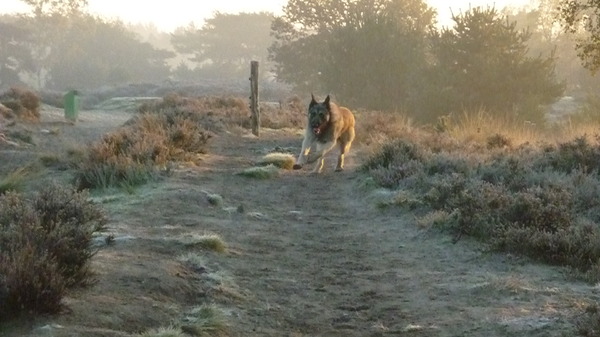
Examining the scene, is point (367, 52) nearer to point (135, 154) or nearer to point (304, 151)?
point (304, 151)

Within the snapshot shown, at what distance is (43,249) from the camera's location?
5.39 m

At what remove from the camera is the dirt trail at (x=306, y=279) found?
5.67 metres

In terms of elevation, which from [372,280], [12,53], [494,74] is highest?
[12,53]

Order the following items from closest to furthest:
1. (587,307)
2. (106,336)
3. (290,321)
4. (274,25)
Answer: (106,336) → (587,307) → (290,321) → (274,25)

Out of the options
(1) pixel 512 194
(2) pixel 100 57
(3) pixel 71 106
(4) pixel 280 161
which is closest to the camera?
(1) pixel 512 194

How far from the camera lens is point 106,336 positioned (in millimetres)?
4797

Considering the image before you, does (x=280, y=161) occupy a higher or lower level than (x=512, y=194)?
lower

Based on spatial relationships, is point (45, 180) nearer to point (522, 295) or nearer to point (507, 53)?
point (522, 295)

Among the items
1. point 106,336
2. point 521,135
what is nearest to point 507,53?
point 521,135

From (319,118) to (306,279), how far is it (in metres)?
7.88

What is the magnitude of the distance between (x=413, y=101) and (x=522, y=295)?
29391 millimetres

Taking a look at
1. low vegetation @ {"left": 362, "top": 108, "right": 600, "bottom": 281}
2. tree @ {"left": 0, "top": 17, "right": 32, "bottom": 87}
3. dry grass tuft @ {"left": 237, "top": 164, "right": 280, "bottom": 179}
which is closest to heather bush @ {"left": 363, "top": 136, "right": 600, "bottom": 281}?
low vegetation @ {"left": 362, "top": 108, "right": 600, "bottom": 281}

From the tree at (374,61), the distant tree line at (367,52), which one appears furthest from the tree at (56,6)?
the tree at (374,61)

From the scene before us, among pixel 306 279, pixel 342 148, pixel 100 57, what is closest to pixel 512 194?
pixel 306 279
